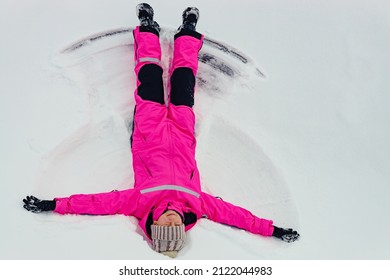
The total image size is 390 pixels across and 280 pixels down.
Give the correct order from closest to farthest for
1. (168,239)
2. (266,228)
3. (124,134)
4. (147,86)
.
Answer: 1. (168,239)
2. (266,228)
3. (147,86)
4. (124,134)

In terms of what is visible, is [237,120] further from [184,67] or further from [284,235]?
[284,235]

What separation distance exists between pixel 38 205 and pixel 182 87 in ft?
3.06

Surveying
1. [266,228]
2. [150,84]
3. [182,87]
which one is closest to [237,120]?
[182,87]

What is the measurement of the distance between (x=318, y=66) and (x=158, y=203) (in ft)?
4.10

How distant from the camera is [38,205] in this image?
215cm

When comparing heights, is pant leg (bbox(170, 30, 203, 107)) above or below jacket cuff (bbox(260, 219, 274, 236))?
above

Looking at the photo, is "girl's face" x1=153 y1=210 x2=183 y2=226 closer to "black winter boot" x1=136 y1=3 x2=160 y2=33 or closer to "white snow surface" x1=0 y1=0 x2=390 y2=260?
"white snow surface" x1=0 y1=0 x2=390 y2=260

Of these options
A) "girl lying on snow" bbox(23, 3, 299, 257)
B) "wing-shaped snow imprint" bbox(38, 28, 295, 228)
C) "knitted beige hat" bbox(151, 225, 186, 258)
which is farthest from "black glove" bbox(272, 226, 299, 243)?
"knitted beige hat" bbox(151, 225, 186, 258)

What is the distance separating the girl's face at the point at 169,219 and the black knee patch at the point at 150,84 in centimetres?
64

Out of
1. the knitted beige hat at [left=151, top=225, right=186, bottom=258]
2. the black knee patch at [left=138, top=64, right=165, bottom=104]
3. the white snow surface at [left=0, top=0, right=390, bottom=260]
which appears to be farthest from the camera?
the black knee patch at [left=138, top=64, right=165, bottom=104]

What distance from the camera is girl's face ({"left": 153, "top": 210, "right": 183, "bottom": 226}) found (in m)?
2.04

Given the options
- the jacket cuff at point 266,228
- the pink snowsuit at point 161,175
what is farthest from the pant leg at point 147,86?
the jacket cuff at point 266,228

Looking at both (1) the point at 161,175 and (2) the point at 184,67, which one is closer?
(1) the point at 161,175
